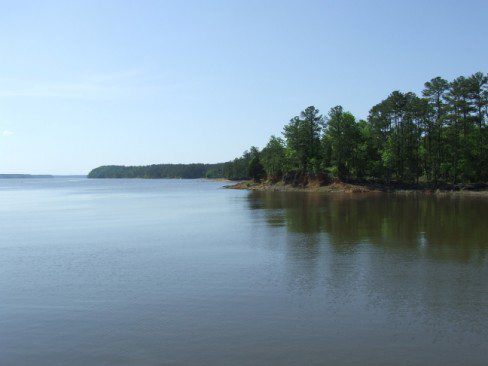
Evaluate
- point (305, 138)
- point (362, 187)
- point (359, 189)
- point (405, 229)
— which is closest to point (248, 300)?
point (405, 229)

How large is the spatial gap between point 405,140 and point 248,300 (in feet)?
282

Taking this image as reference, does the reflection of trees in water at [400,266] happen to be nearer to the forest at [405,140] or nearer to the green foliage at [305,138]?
the forest at [405,140]

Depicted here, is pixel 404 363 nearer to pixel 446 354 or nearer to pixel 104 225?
pixel 446 354

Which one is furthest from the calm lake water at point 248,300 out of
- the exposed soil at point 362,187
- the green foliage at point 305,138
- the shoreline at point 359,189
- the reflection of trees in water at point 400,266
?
the green foliage at point 305,138

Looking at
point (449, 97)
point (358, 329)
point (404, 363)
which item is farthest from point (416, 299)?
point (449, 97)

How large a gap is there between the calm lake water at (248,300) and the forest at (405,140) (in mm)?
57703

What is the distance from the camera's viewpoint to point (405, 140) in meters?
94.6

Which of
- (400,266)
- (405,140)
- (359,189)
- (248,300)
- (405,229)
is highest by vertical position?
(405,140)

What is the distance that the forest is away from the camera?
3310 inches

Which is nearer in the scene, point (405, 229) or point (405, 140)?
point (405, 229)

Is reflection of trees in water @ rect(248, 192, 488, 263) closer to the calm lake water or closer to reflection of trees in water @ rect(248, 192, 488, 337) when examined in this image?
reflection of trees in water @ rect(248, 192, 488, 337)

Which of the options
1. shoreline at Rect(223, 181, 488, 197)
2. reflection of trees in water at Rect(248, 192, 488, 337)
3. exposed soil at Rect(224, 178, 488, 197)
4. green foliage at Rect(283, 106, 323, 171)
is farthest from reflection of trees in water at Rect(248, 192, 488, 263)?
green foliage at Rect(283, 106, 323, 171)

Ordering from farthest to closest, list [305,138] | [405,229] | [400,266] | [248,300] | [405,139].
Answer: [305,138]
[405,139]
[405,229]
[400,266]
[248,300]

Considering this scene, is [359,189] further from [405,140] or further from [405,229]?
[405,229]
